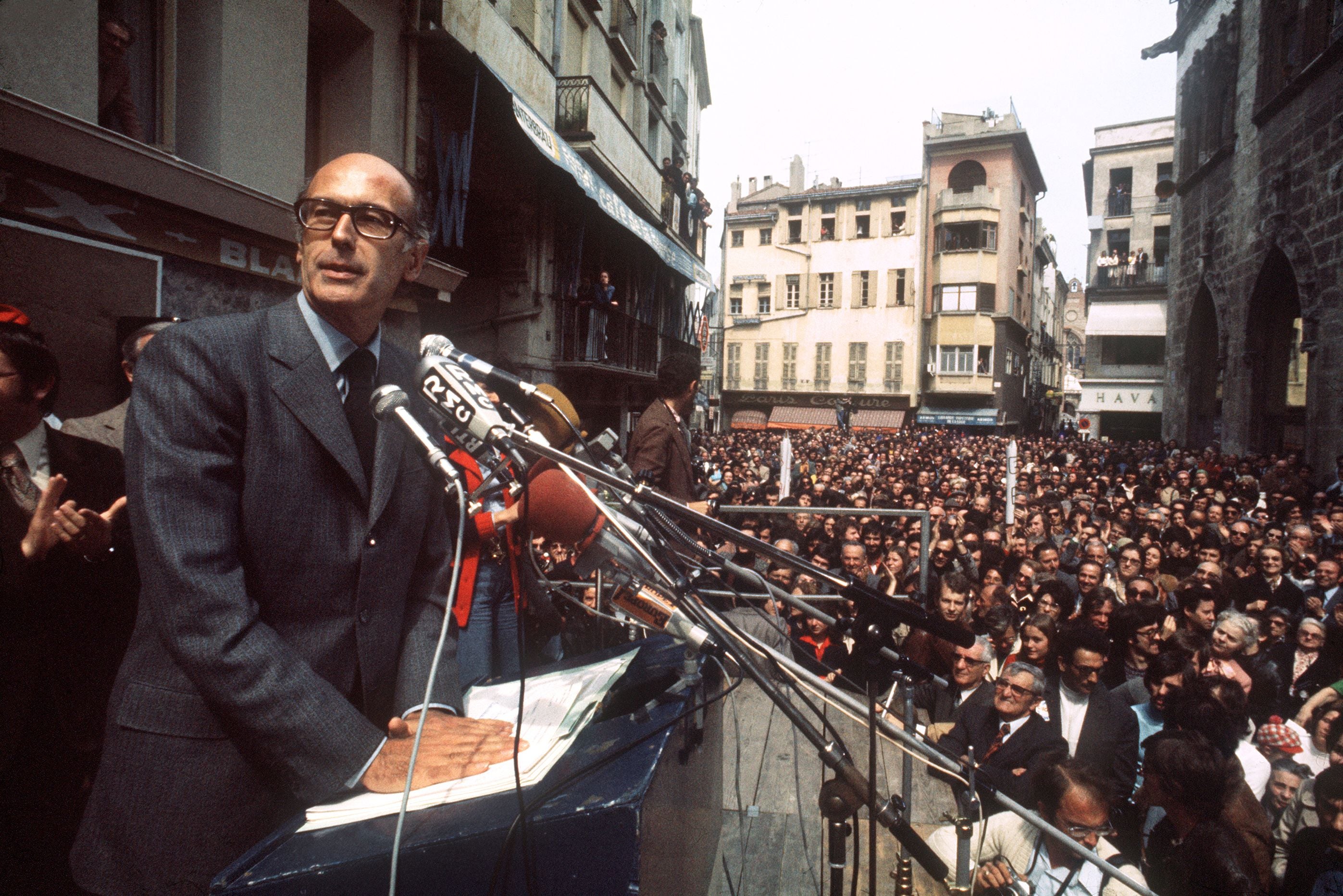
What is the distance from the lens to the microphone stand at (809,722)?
1.46 meters

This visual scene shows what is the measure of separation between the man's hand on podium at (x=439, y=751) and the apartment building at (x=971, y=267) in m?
42.0

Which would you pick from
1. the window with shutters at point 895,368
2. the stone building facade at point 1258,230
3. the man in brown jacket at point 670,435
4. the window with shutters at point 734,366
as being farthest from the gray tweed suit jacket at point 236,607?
the window with shutters at point 734,366

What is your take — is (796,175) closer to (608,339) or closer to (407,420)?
(608,339)

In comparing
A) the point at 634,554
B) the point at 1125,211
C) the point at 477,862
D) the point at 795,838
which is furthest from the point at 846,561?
the point at 1125,211

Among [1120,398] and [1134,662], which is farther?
[1120,398]

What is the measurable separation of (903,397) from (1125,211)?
14353 mm

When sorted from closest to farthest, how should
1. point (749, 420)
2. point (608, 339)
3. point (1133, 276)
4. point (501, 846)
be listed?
1. point (501, 846)
2. point (608, 339)
3. point (1133, 276)
4. point (749, 420)

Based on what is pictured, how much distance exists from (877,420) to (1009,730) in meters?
38.5

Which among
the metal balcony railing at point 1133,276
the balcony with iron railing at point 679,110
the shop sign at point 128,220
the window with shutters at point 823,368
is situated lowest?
the shop sign at point 128,220

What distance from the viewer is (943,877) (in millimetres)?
1350

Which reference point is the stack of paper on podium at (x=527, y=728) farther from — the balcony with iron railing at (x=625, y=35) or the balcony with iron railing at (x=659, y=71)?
the balcony with iron railing at (x=659, y=71)

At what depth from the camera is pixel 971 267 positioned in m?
40.5

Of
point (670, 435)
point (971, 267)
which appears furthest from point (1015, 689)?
point (971, 267)

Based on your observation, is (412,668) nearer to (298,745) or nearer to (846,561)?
(298,745)
